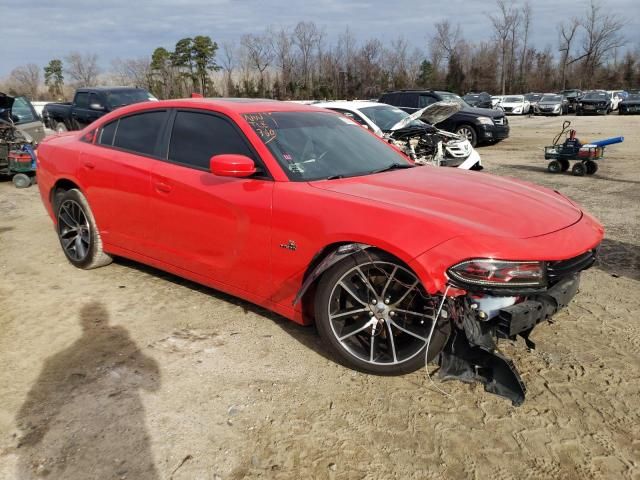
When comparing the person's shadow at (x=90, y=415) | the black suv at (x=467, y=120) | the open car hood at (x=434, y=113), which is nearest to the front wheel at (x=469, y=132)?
the black suv at (x=467, y=120)

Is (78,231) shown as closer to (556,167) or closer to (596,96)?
(556,167)

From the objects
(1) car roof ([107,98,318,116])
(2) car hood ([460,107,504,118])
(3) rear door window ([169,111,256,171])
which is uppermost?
(2) car hood ([460,107,504,118])

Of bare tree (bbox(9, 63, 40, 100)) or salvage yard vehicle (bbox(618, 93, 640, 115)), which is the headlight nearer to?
salvage yard vehicle (bbox(618, 93, 640, 115))

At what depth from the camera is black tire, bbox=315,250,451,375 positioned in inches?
110

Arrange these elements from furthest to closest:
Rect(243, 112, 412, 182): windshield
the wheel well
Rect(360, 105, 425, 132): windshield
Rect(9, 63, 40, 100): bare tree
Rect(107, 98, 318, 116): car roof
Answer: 1. Rect(9, 63, 40, 100): bare tree
2. Rect(360, 105, 425, 132): windshield
3. the wheel well
4. Rect(107, 98, 318, 116): car roof
5. Rect(243, 112, 412, 182): windshield

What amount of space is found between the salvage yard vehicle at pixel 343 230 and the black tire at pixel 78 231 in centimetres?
21

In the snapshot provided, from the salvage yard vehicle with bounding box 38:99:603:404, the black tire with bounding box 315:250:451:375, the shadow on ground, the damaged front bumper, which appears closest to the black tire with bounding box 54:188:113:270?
the salvage yard vehicle with bounding box 38:99:603:404

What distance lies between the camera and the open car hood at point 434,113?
9.37 metres

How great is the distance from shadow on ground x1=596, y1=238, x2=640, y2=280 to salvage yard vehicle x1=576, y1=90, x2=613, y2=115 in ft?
101

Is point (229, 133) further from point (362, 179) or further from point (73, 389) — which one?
point (73, 389)

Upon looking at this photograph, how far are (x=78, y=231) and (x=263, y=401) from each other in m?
2.95

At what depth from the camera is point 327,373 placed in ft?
9.96

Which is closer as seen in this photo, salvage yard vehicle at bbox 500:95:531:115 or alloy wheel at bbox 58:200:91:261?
alloy wheel at bbox 58:200:91:261

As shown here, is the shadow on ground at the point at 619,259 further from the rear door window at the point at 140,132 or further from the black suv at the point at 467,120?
the black suv at the point at 467,120
